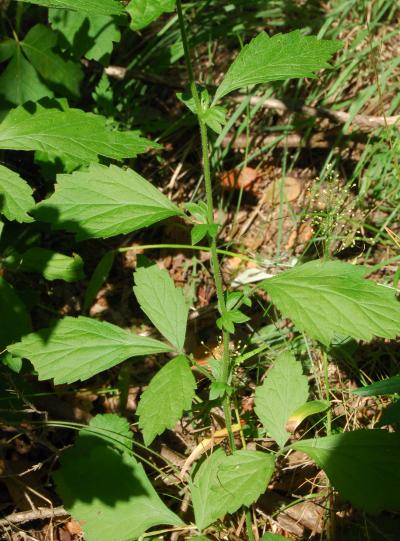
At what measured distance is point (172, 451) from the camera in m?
2.56

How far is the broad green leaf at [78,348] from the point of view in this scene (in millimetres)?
2059

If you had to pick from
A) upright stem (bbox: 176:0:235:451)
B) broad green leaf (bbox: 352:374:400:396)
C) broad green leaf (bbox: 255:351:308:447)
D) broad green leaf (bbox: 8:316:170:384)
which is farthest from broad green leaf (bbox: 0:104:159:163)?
broad green leaf (bbox: 352:374:400:396)

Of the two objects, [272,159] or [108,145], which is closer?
[108,145]

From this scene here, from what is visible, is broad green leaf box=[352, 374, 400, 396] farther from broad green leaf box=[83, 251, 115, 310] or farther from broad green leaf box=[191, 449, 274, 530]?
broad green leaf box=[83, 251, 115, 310]

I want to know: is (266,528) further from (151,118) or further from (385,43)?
(385,43)

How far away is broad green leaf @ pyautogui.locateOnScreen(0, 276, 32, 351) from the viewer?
7.50 feet

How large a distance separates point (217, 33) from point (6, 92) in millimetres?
1273

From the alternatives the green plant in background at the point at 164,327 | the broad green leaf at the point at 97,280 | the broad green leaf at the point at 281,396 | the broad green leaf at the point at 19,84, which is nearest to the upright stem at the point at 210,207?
the green plant in background at the point at 164,327

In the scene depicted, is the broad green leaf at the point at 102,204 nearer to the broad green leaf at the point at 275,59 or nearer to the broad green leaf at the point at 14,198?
the broad green leaf at the point at 14,198

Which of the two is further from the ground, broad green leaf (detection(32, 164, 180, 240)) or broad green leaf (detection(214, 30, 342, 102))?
broad green leaf (detection(214, 30, 342, 102))

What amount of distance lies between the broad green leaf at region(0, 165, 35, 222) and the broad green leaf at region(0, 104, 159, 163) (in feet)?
0.42

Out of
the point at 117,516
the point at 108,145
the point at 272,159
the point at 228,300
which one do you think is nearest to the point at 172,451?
the point at 117,516

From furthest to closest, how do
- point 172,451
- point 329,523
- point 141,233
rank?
point 141,233 < point 172,451 < point 329,523

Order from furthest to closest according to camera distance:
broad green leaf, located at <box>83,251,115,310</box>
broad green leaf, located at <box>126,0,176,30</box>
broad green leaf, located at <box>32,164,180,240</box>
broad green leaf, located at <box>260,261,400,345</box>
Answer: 1. broad green leaf, located at <box>83,251,115,310</box>
2. broad green leaf, located at <box>32,164,180,240</box>
3. broad green leaf, located at <box>260,261,400,345</box>
4. broad green leaf, located at <box>126,0,176,30</box>
